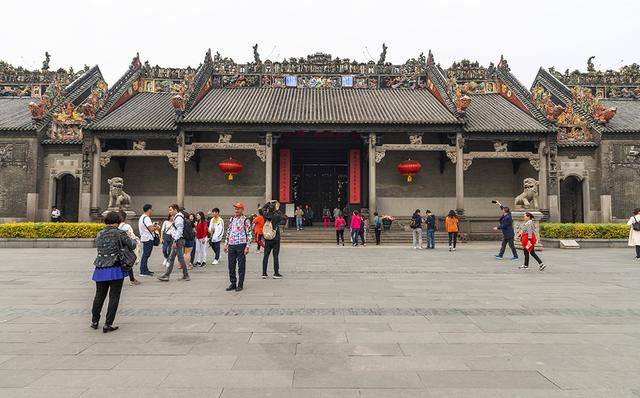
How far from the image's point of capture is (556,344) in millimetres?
3893

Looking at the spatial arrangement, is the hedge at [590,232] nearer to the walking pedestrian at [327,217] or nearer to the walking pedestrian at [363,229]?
the walking pedestrian at [363,229]

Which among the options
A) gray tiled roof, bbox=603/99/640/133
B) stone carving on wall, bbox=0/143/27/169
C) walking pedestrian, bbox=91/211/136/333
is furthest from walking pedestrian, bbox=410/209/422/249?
stone carving on wall, bbox=0/143/27/169

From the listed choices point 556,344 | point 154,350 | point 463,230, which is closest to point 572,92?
point 463,230

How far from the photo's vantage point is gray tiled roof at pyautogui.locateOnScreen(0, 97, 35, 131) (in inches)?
733

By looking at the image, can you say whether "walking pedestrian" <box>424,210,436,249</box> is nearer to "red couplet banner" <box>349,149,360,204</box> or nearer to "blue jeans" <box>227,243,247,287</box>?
"red couplet banner" <box>349,149,360,204</box>

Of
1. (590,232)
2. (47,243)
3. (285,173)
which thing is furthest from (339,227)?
(47,243)

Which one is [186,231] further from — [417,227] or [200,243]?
[417,227]

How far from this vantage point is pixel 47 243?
14430 mm

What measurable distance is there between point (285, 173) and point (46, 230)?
10365mm

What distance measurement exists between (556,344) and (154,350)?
3898 millimetres

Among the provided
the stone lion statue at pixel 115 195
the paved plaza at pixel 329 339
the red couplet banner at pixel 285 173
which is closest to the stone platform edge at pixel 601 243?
the paved plaza at pixel 329 339

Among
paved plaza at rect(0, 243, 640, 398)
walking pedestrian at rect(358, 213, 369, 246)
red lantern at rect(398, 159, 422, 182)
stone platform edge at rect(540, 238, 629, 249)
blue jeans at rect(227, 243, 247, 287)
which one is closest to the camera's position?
paved plaza at rect(0, 243, 640, 398)

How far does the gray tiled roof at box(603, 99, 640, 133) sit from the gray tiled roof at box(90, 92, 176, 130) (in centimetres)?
2090

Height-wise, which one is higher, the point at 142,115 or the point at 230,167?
the point at 142,115
